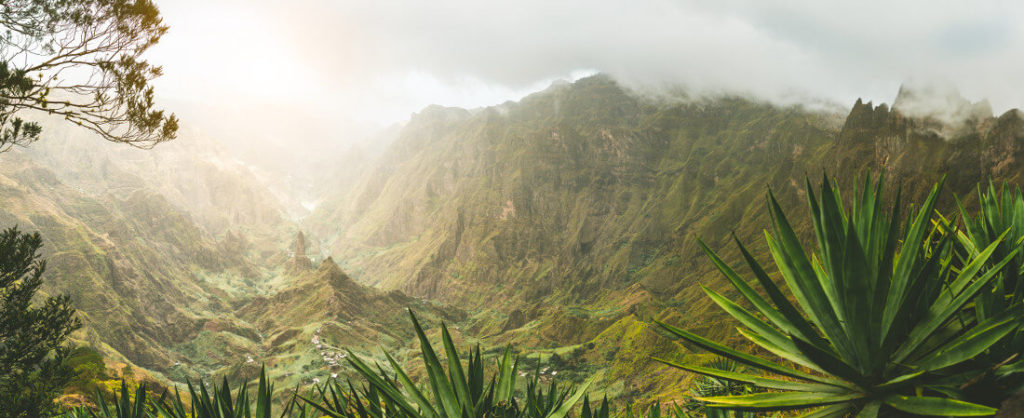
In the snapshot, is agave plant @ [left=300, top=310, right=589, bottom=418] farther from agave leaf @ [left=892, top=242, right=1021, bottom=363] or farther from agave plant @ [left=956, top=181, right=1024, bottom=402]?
agave plant @ [left=956, top=181, right=1024, bottom=402]

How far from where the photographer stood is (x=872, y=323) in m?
2.74

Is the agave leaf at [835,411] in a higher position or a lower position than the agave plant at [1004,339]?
lower

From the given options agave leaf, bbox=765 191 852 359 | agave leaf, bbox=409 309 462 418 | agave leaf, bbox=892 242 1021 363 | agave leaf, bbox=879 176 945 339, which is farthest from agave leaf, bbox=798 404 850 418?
agave leaf, bbox=409 309 462 418

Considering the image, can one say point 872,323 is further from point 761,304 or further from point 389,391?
point 389,391

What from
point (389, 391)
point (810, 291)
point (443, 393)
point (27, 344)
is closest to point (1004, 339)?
Answer: point (810, 291)

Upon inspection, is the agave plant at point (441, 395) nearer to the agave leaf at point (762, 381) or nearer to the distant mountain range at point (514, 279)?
the agave leaf at point (762, 381)

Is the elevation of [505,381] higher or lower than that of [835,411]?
higher

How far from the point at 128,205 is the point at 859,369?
24807 cm

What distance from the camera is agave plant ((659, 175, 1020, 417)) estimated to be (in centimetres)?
262

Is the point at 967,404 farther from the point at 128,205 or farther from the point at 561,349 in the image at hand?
the point at 128,205

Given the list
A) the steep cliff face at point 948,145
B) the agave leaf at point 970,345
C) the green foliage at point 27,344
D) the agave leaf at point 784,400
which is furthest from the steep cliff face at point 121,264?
the steep cliff face at point 948,145

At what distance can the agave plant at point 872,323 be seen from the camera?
2623 mm

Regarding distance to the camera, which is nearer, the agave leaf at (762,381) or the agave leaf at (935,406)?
the agave leaf at (935,406)

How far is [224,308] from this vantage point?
163 meters
